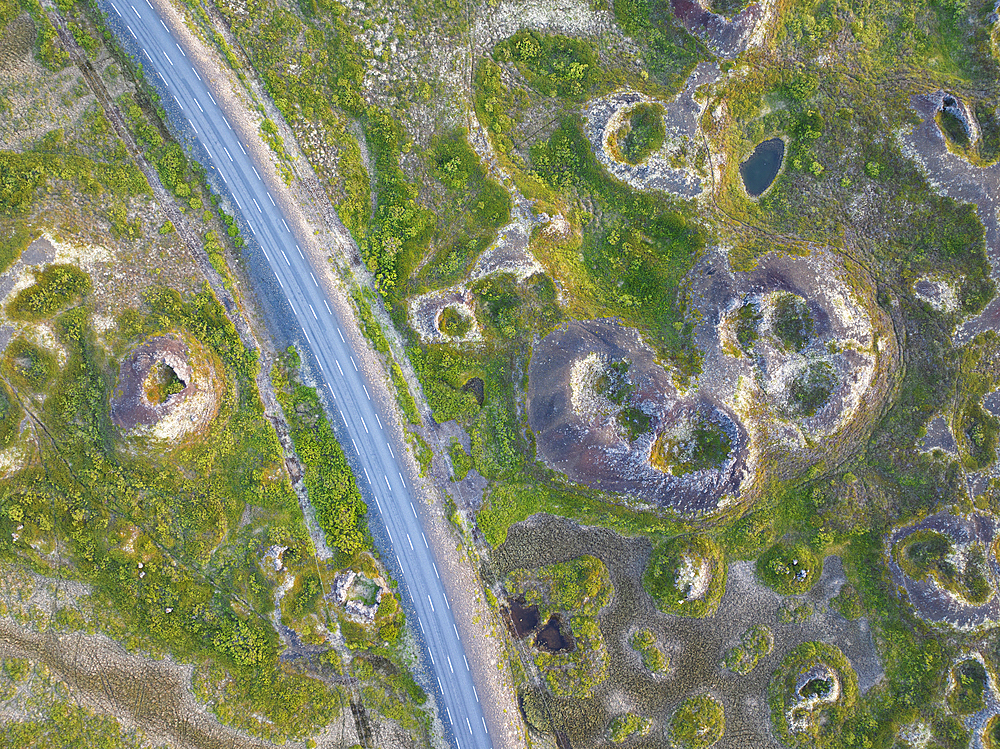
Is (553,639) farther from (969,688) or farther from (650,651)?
(969,688)

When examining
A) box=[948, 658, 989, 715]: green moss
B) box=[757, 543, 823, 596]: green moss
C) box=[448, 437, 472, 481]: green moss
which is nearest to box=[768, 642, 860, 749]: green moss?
box=[757, 543, 823, 596]: green moss

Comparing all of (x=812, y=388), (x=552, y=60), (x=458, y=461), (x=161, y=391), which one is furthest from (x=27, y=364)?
(x=812, y=388)

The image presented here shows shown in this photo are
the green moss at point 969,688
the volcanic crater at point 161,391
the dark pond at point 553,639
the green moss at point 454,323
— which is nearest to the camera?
the volcanic crater at point 161,391

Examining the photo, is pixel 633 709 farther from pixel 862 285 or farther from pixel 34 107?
pixel 34 107

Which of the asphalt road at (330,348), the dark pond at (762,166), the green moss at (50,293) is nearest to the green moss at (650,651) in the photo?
the asphalt road at (330,348)

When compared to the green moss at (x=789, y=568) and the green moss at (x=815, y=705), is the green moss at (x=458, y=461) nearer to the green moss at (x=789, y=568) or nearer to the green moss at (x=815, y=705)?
the green moss at (x=789, y=568)

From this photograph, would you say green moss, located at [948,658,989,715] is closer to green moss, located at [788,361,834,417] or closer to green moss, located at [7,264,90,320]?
green moss, located at [788,361,834,417]

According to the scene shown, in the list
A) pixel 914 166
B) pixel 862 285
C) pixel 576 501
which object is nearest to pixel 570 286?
pixel 576 501
